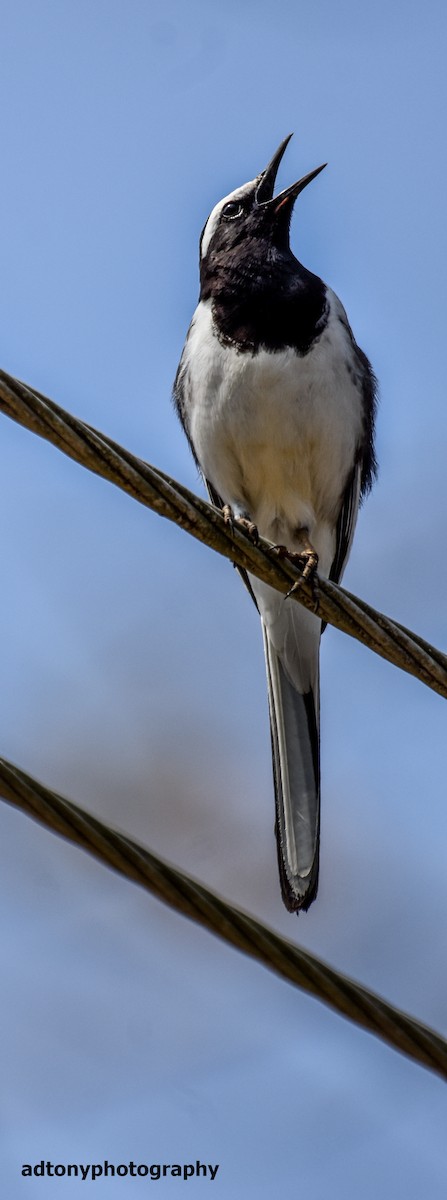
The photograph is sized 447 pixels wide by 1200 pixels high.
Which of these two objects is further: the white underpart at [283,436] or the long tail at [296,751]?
the white underpart at [283,436]

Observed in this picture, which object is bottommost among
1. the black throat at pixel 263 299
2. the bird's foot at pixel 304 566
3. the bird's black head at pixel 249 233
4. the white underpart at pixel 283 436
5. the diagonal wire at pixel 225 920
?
the diagonal wire at pixel 225 920

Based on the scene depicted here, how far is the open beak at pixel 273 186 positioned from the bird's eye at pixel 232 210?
8cm

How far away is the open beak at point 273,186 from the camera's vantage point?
5141 millimetres

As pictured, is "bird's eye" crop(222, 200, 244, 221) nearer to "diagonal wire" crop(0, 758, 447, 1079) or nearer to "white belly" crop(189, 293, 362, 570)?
"white belly" crop(189, 293, 362, 570)

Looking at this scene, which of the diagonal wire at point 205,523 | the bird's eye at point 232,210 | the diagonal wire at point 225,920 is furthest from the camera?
the bird's eye at point 232,210

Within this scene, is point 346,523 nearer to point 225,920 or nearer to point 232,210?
point 232,210

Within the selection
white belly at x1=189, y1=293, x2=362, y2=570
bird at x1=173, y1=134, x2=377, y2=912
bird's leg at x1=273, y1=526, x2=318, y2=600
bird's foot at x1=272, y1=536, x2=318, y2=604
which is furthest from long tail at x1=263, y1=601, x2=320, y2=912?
bird's foot at x1=272, y1=536, x2=318, y2=604

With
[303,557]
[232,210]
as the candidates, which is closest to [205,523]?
[303,557]

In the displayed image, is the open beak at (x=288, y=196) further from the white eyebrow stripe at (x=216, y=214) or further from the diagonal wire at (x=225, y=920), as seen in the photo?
the diagonal wire at (x=225, y=920)

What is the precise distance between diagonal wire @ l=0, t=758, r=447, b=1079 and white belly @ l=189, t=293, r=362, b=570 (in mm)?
2376

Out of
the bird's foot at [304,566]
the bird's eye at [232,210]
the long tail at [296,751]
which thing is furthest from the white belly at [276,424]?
the bird's eye at [232,210]

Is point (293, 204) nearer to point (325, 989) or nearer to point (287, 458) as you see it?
point (287, 458)

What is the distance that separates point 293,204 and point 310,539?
135cm

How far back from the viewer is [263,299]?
4.71m
